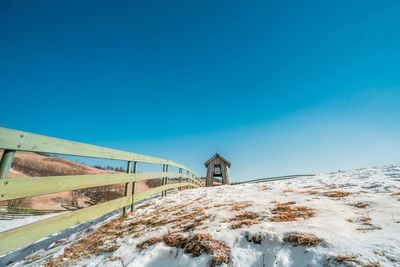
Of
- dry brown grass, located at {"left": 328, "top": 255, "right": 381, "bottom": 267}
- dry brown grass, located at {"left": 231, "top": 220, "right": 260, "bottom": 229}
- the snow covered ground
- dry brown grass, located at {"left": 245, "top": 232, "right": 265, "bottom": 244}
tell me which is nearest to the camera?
dry brown grass, located at {"left": 328, "top": 255, "right": 381, "bottom": 267}

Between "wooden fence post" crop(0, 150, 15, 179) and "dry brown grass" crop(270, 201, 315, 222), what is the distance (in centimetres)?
301

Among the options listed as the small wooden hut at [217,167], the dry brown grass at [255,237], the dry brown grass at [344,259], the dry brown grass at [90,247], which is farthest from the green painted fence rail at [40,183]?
the small wooden hut at [217,167]

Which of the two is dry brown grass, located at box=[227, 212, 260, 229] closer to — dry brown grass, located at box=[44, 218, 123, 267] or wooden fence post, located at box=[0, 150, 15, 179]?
dry brown grass, located at box=[44, 218, 123, 267]

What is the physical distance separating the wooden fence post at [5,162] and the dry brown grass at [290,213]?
118 inches

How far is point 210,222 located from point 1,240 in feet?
7.47

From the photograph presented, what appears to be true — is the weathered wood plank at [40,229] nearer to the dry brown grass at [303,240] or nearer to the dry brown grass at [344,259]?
the dry brown grass at [303,240]

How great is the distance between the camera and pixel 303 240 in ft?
5.27

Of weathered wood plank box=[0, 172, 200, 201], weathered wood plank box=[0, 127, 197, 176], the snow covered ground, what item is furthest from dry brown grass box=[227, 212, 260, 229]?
weathered wood plank box=[0, 127, 197, 176]

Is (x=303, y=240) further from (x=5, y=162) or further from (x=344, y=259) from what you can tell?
(x=5, y=162)

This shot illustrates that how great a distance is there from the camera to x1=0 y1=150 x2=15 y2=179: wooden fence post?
163cm

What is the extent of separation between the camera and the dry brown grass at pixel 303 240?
1.55 meters

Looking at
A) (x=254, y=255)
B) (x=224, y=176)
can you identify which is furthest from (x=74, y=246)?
(x=224, y=176)

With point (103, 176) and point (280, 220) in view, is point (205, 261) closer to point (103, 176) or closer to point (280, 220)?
point (280, 220)

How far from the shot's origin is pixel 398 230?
159cm
